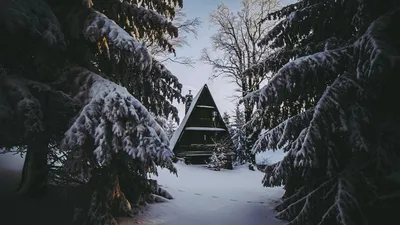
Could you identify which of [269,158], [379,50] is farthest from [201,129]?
[379,50]

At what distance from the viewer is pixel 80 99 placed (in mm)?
4445

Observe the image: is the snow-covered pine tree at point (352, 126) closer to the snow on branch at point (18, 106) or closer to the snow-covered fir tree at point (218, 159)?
the snow on branch at point (18, 106)

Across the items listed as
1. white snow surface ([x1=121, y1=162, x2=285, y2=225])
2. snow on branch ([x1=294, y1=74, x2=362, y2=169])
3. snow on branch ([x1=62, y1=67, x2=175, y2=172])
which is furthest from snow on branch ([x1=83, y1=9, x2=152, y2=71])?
white snow surface ([x1=121, y1=162, x2=285, y2=225])

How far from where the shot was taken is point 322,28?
261 inches

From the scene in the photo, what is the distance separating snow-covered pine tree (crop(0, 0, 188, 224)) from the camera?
3887 mm

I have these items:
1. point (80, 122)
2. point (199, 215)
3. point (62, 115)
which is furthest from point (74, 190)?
point (199, 215)

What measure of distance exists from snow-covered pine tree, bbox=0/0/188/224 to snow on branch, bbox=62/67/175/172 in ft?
0.05

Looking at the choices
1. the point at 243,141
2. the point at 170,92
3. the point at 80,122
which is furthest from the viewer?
the point at 243,141

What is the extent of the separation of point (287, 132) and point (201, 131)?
1458cm

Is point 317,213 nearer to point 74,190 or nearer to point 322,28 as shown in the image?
point 322,28

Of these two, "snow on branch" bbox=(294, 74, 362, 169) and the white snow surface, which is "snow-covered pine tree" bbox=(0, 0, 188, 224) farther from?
"snow on branch" bbox=(294, 74, 362, 169)

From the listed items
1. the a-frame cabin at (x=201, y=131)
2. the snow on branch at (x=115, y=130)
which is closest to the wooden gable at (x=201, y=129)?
the a-frame cabin at (x=201, y=131)

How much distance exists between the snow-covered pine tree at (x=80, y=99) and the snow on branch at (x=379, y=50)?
3.06m

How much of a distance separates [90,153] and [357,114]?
14.1 ft
